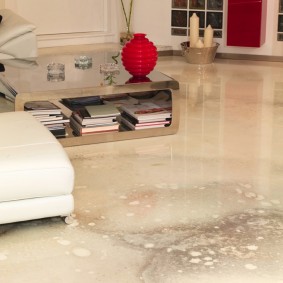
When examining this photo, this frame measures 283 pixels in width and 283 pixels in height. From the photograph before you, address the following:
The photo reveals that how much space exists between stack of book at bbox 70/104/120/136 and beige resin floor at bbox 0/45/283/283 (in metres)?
0.14

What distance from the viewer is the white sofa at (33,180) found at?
2.84 metres

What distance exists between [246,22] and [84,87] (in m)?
2.95

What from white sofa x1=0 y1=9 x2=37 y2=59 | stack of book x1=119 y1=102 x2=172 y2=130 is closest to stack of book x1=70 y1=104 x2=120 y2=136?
stack of book x1=119 y1=102 x2=172 y2=130

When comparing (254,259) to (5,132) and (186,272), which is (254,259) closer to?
(186,272)

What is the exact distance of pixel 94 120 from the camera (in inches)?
166

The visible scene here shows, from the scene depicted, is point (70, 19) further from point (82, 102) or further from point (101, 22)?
point (82, 102)

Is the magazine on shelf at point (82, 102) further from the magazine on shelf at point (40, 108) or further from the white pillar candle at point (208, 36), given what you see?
the white pillar candle at point (208, 36)

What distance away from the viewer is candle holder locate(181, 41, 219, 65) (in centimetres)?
662

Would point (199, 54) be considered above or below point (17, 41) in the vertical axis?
below

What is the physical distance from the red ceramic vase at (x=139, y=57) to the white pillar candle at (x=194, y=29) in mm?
2412

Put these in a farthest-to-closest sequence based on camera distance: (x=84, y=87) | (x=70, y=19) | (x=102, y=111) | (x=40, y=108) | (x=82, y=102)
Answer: (x=70, y=19) → (x=82, y=102) → (x=102, y=111) → (x=40, y=108) → (x=84, y=87)

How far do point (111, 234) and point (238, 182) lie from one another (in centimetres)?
90

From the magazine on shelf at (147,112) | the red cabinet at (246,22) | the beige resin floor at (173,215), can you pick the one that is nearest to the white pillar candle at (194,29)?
the red cabinet at (246,22)

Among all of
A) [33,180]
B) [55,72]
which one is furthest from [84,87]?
[33,180]
